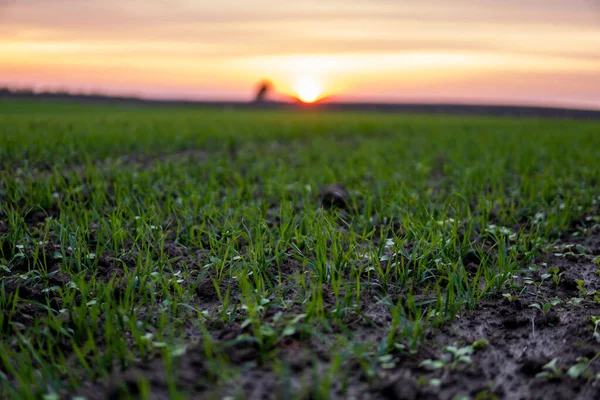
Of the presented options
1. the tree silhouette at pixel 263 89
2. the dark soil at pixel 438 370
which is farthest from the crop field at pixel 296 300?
the tree silhouette at pixel 263 89

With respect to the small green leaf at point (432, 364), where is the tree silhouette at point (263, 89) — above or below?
above

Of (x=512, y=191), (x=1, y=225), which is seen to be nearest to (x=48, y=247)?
(x=1, y=225)

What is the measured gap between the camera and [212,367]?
1.91m

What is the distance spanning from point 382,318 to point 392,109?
50.8 meters

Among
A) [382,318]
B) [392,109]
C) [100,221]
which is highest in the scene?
[392,109]

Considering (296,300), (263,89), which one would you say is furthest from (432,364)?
(263,89)

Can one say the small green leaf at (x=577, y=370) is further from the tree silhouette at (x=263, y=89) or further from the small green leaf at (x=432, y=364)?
the tree silhouette at (x=263, y=89)

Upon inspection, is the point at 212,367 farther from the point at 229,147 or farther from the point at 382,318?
the point at 229,147

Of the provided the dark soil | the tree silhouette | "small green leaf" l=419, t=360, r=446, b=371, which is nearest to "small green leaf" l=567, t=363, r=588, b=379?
the dark soil

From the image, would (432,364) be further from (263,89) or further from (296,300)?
(263,89)

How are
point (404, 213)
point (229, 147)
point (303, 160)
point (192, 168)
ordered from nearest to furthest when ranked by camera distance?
point (404, 213), point (192, 168), point (303, 160), point (229, 147)

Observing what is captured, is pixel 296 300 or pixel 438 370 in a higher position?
pixel 296 300

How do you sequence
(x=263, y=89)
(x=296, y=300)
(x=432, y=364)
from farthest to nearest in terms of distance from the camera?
1. (x=263, y=89)
2. (x=296, y=300)
3. (x=432, y=364)

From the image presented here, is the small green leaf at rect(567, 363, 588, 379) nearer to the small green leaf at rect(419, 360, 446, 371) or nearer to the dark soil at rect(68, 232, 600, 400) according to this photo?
the dark soil at rect(68, 232, 600, 400)
